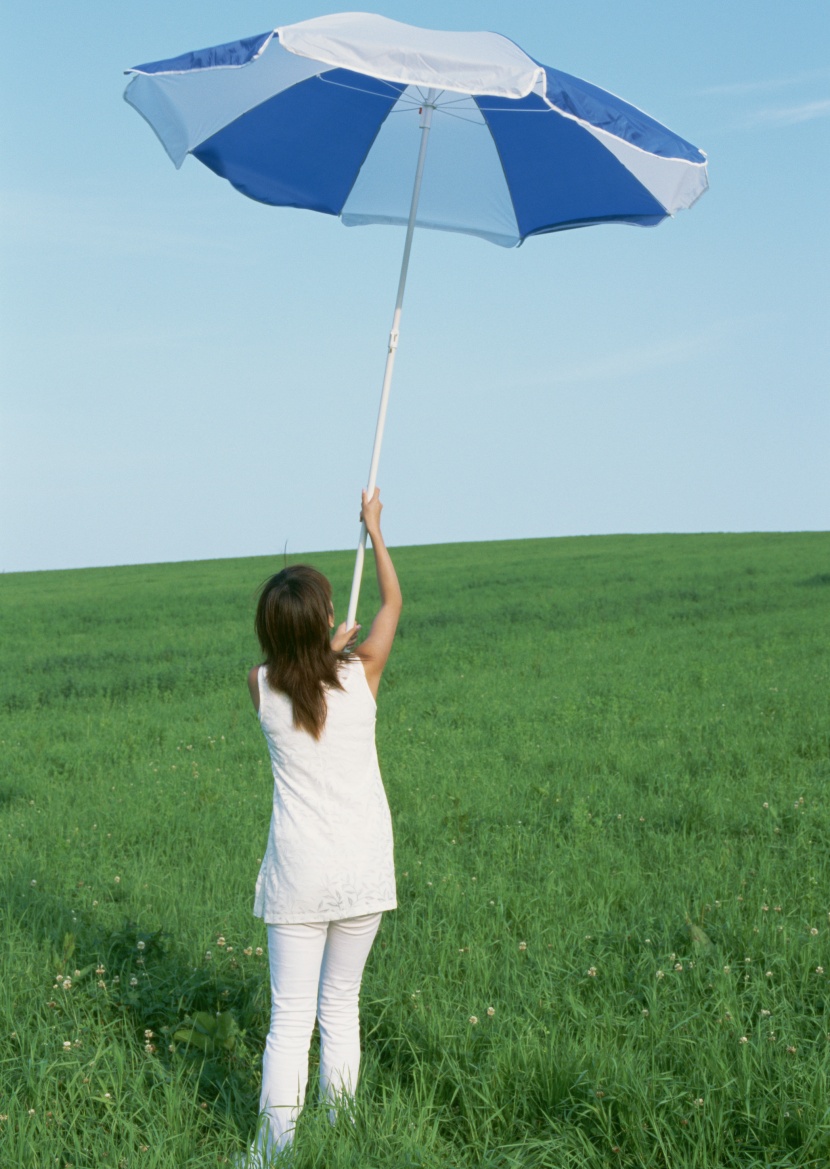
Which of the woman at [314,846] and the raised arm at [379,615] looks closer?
the woman at [314,846]

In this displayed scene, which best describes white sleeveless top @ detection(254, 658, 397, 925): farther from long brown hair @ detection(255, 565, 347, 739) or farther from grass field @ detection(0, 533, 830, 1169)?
grass field @ detection(0, 533, 830, 1169)

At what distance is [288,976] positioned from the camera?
386cm

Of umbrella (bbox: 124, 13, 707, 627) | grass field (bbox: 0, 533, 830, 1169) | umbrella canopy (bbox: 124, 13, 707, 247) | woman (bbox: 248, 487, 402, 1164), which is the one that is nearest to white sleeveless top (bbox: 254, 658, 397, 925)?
woman (bbox: 248, 487, 402, 1164)

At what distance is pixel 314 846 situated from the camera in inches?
152

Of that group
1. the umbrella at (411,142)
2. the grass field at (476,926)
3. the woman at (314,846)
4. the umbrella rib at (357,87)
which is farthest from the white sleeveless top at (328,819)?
the umbrella rib at (357,87)

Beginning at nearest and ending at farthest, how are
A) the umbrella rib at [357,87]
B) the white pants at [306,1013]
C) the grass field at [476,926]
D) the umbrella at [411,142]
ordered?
the white pants at [306,1013], the grass field at [476,926], the umbrella at [411,142], the umbrella rib at [357,87]

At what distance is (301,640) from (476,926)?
259 centimetres

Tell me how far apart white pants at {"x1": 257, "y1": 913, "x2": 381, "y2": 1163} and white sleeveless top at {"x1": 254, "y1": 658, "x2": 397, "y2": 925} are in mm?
119

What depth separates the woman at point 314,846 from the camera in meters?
3.82

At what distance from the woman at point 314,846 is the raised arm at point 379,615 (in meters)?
0.02

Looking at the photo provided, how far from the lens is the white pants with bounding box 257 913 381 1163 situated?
3.82 m

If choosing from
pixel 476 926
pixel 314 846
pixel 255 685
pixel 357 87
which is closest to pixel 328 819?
pixel 314 846

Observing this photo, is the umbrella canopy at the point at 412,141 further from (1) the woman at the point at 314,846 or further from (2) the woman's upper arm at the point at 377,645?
(1) the woman at the point at 314,846

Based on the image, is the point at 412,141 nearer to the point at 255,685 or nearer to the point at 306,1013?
the point at 255,685
